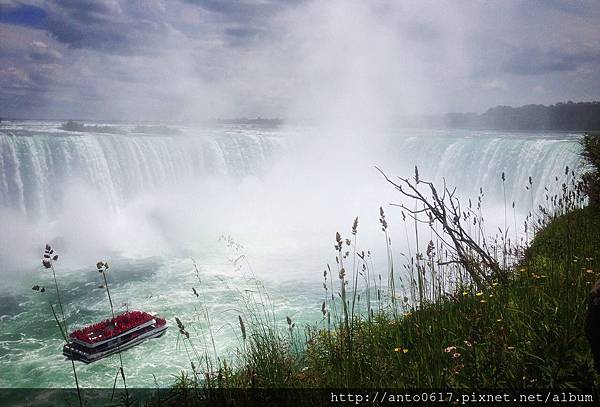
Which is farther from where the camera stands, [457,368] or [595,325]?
[457,368]

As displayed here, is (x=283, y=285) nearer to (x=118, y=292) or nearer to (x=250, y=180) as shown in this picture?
(x=118, y=292)

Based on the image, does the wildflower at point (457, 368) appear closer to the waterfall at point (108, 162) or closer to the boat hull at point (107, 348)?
the boat hull at point (107, 348)

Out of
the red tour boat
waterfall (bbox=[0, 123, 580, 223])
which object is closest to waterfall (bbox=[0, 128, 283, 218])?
waterfall (bbox=[0, 123, 580, 223])

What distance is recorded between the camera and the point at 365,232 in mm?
25312

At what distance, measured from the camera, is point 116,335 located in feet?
35.0

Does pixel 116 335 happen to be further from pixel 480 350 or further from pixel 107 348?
pixel 480 350

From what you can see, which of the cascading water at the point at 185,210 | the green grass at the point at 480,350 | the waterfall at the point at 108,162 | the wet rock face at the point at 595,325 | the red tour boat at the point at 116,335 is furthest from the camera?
the waterfall at the point at 108,162

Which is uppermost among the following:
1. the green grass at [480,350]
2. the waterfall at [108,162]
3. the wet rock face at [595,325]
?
the waterfall at [108,162]

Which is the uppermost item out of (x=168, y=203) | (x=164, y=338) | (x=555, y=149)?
(x=555, y=149)

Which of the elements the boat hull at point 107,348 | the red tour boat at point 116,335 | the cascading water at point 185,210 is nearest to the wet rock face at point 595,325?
the cascading water at point 185,210

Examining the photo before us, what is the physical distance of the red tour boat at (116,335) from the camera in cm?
1095

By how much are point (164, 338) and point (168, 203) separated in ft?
60.3

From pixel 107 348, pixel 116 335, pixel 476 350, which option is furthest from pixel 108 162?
pixel 476 350

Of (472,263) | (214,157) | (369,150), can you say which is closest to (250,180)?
(214,157)
